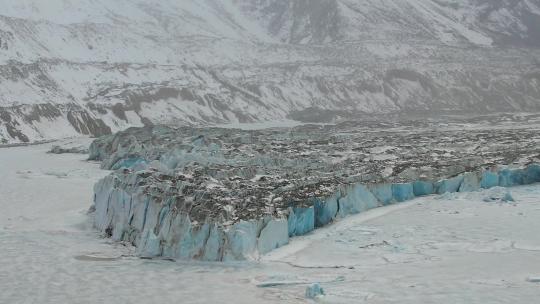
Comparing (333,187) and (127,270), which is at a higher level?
(333,187)

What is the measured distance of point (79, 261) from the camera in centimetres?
1797

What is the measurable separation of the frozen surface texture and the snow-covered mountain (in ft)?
92.5

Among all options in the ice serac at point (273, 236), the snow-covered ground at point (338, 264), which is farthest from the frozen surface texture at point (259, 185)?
the snow-covered ground at point (338, 264)

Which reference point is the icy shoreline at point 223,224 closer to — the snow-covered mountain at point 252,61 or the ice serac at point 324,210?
the ice serac at point 324,210

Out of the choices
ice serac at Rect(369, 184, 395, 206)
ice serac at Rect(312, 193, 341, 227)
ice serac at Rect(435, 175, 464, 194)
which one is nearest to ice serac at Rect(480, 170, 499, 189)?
ice serac at Rect(435, 175, 464, 194)

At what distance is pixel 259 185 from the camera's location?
2444 centimetres

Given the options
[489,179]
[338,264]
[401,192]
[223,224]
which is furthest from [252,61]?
[338,264]

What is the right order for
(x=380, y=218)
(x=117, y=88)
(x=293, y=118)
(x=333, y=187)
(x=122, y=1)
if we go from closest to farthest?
(x=380, y=218)
(x=333, y=187)
(x=117, y=88)
(x=293, y=118)
(x=122, y=1)

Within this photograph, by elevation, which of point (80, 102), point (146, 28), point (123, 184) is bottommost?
point (123, 184)

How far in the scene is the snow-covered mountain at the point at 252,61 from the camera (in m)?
68.1

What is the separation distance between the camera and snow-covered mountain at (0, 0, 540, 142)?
68.1 meters

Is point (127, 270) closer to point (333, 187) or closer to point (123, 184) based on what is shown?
point (123, 184)

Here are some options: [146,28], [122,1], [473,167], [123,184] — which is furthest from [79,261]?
[122,1]

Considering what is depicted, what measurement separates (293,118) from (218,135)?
36.2m
